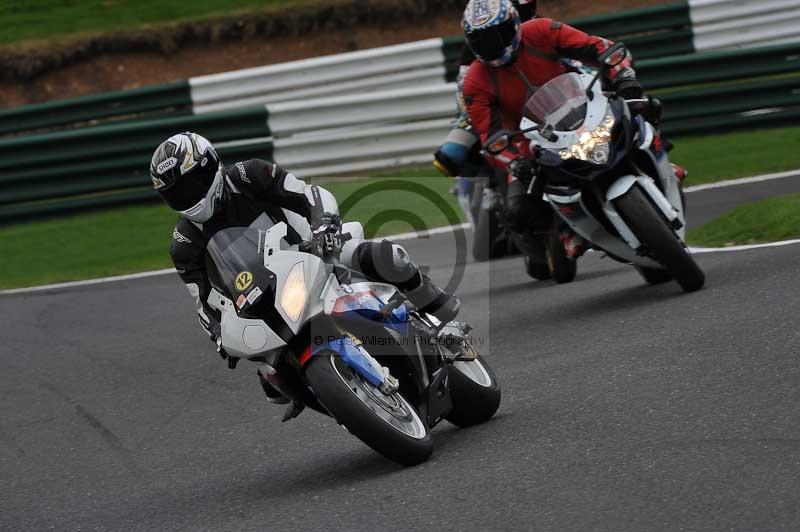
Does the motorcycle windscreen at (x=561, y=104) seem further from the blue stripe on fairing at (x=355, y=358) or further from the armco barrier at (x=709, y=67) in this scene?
the armco barrier at (x=709, y=67)

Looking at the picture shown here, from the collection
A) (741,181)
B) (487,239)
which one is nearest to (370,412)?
(487,239)

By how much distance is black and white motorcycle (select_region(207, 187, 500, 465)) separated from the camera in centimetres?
534

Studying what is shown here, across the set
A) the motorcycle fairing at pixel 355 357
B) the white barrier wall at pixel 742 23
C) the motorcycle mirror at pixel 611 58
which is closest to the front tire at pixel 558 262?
the motorcycle mirror at pixel 611 58

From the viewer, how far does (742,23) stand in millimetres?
15656

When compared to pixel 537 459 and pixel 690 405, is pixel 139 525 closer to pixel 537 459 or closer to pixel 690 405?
pixel 537 459

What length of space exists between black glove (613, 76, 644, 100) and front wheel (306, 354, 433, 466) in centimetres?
341

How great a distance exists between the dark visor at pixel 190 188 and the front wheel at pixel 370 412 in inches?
35.4

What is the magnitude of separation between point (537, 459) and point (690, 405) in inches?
30.9

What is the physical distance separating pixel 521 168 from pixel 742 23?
8.15 m

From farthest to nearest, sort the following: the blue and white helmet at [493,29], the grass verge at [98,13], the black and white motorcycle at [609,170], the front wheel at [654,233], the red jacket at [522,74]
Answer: the grass verge at [98,13], the red jacket at [522,74], the blue and white helmet at [493,29], the black and white motorcycle at [609,170], the front wheel at [654,233]

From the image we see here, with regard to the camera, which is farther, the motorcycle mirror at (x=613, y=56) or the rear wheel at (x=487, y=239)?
the rear wheel at (x=487, y=239)

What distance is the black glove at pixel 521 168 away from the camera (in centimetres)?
846

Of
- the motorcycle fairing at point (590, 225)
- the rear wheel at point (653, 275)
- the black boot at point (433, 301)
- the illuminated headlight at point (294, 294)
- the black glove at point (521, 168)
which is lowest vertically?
the rear wheel at point (653, 275)

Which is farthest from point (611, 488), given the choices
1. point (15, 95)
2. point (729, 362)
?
point (15, 95)
